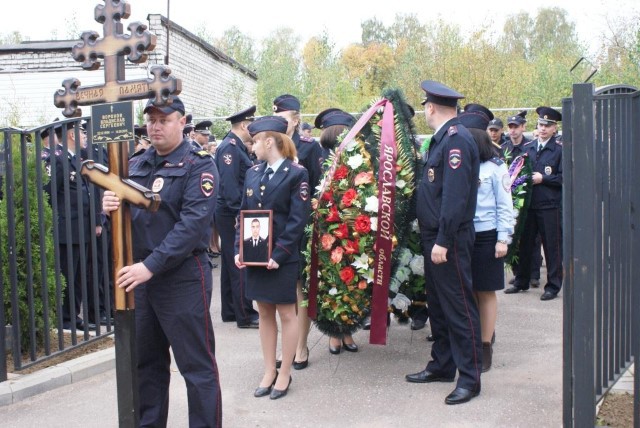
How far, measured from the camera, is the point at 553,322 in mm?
7242

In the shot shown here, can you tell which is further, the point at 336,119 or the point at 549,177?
the point at 549,177

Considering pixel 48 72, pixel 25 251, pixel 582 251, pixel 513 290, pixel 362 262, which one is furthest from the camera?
pixel 48 72

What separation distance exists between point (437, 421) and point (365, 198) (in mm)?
1669

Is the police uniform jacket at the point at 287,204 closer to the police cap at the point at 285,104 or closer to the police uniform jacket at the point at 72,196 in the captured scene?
the police cap at the point at 285,104

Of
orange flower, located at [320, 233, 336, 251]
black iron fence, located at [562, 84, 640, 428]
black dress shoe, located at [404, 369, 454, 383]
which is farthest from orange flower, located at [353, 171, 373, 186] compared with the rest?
black iron fence, located at [562, 84, 640, 428]

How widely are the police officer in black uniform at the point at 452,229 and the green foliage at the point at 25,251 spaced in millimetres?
2887

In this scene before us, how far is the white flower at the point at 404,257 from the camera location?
5621 mm

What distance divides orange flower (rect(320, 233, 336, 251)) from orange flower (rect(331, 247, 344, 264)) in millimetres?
58

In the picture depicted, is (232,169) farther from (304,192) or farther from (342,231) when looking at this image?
(304,192)

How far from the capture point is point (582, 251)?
11.1ft

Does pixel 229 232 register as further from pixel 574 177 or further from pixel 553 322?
pixel 574 177

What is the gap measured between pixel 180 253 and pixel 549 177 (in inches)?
221

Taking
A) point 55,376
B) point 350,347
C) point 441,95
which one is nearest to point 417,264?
point 350,347

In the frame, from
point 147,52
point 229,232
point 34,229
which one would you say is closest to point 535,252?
point 229,232
